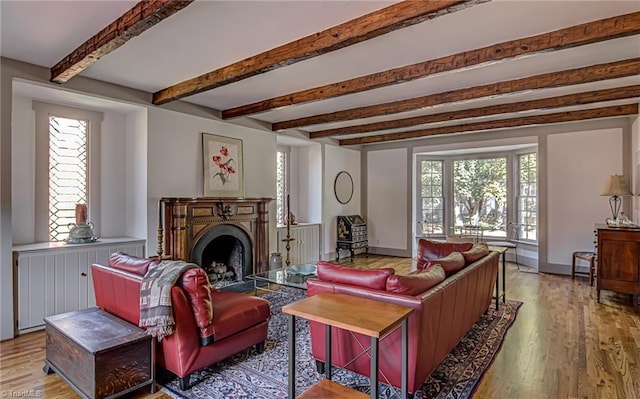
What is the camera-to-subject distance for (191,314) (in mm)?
2430

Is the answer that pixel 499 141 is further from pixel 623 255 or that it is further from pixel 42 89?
pixel 42 89

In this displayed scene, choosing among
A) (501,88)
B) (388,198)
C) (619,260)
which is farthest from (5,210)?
(619,260)

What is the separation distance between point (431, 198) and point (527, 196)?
73.9 inches

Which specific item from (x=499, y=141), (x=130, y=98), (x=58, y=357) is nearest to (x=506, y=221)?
(x=499, y=141)

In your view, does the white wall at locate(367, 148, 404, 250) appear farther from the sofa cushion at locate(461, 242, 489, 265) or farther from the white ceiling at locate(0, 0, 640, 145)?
the sofa cushion at locate(461, 242, 489, 265)

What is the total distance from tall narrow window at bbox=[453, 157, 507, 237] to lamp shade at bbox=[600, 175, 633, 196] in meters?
2.40

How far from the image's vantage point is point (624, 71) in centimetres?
332

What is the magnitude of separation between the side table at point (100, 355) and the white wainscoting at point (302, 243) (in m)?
3.86

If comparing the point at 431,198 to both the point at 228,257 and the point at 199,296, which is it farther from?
the point at 199,296

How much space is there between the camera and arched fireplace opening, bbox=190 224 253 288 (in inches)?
198

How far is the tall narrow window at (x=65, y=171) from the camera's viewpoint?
4090 mm

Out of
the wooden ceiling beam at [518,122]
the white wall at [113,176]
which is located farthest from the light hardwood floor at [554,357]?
the wooden ceiling beam at [518,122]

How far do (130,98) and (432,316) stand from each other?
404cm

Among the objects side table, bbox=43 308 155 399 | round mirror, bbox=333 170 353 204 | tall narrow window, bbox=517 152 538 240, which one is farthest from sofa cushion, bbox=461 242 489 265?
round mirror, bbox=333 170 353 204
